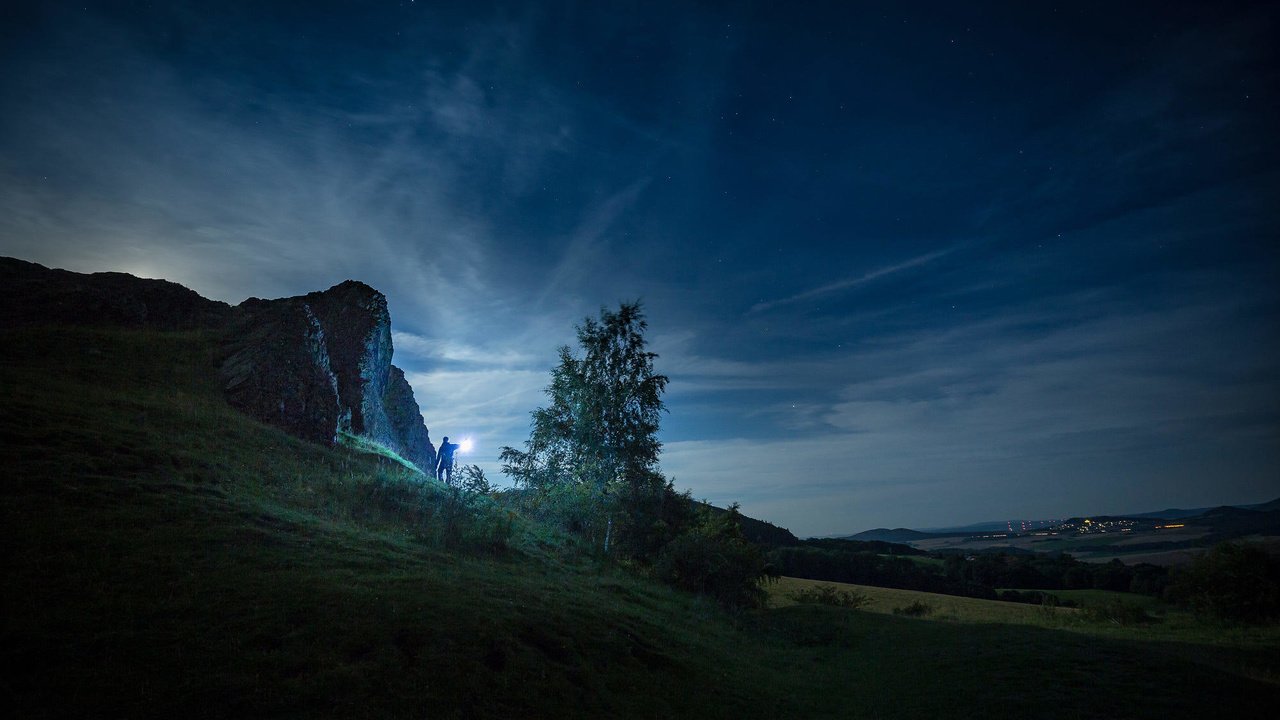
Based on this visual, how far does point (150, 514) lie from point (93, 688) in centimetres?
759

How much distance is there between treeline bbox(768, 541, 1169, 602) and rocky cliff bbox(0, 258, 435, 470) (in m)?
70.3

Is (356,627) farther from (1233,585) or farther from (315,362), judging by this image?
(1233,585)

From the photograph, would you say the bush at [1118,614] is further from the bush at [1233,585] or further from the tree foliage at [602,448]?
the tree foliage at [602,448]

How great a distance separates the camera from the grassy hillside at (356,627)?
25.3 feet

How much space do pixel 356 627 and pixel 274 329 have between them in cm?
3332

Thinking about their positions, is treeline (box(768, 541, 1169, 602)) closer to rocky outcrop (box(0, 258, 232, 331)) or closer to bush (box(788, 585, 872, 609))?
bush (box(788, 585, 872, 609))

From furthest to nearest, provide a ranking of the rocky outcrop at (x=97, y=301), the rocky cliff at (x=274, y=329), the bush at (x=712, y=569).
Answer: the rocky outcrop at (x=97, y=301), the rocky cliff at (x=274, y=329), the bush at (x=712, y=569)

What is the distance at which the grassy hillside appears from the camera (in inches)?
304

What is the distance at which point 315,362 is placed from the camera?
3450 cm

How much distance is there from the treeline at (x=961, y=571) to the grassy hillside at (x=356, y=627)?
6826cm

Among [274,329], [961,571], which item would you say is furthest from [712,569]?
[961,571]

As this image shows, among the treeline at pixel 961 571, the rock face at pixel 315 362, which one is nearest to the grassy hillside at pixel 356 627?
the rock face at pixel 315 362

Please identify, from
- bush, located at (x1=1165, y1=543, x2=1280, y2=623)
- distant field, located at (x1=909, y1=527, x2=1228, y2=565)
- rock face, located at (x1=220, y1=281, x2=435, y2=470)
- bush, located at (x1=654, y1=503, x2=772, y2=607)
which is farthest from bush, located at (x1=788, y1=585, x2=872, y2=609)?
distant field, located at (x1=909, y1=527, x2=1228, y2=565)

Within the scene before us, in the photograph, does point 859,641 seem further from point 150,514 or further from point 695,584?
point 150,514
